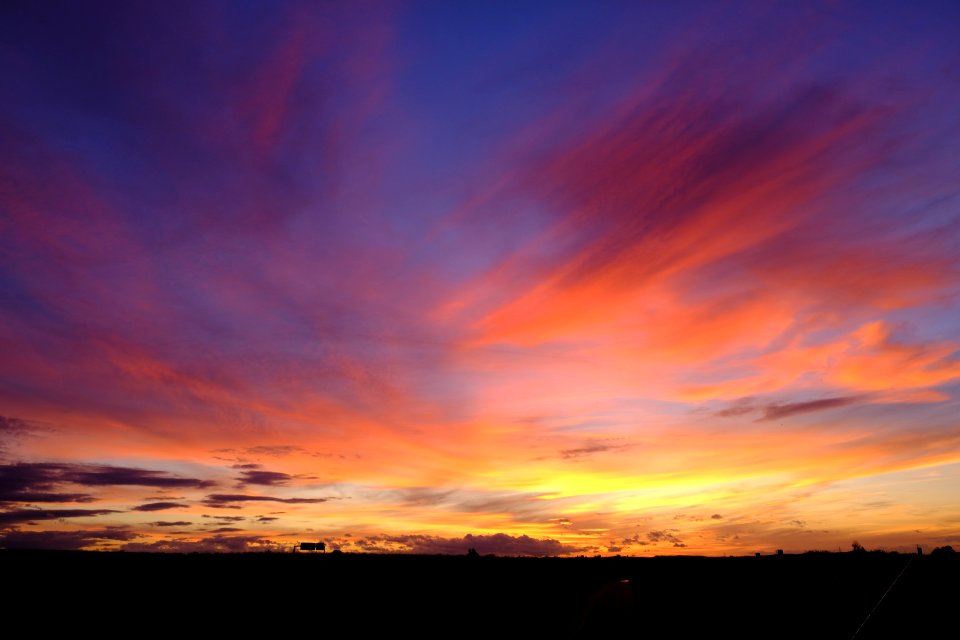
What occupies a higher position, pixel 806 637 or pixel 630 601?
pixel 630 601

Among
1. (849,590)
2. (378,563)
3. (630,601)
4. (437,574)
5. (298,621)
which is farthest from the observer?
(378,563)

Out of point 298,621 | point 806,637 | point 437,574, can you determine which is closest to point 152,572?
point 298,621

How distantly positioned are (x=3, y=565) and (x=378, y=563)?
3379cm

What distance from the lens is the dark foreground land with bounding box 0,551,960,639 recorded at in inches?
924

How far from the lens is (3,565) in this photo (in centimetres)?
4659

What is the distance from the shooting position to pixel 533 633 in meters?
33.3

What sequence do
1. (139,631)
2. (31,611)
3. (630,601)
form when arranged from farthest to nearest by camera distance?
(31,611)
(139,631)
(630,601)

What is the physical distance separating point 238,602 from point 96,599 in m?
7.42

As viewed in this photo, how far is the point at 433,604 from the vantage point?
4053 cm

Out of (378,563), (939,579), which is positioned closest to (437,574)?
(378,563)

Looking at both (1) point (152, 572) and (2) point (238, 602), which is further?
(1) point (152, 572)

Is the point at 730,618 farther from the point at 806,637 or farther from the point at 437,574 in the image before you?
the point at 437,574

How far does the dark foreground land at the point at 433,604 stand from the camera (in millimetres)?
23469

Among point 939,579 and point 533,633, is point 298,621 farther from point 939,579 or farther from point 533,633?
point 939,579
